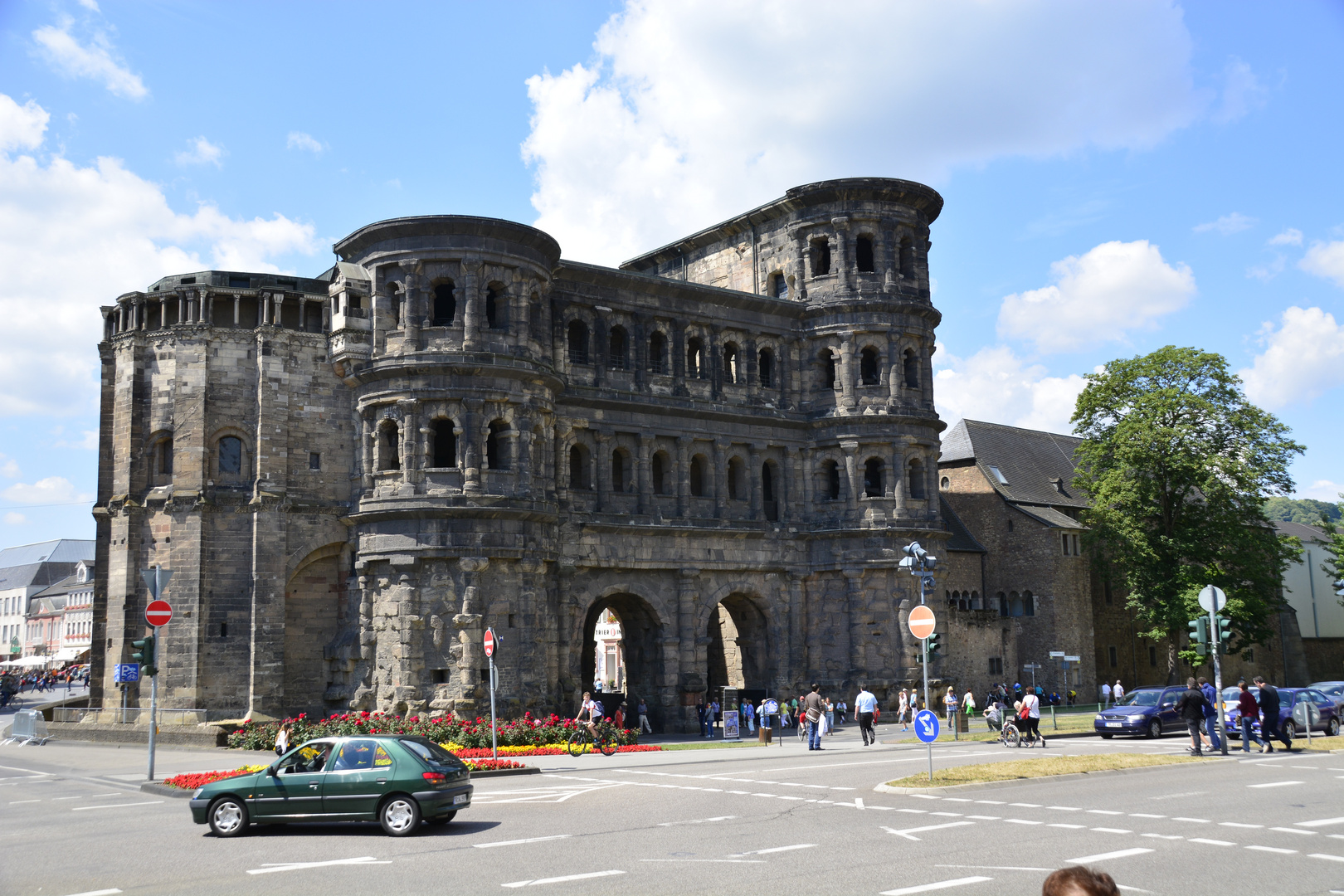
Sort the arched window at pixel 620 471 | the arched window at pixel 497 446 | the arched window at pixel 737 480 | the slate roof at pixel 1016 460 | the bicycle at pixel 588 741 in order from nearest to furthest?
the bicycle at pixel 588 741 < the arched window at pixel 497 446 < the arched window at pixel 620 471 < the arched window at pixel 737 480 < the slate roof at pixel 1016 460

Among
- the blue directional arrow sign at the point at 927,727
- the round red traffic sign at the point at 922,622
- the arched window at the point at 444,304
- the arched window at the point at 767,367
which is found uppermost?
the arched window at the point at 444,304

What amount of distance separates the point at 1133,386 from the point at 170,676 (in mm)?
42142

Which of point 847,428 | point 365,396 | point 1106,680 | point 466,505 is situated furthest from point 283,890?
point 1106,680

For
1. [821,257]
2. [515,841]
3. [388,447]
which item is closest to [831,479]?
[821,257]

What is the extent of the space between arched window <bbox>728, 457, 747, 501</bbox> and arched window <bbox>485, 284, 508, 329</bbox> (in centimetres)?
1162

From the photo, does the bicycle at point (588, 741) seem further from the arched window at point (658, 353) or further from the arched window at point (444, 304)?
the arched window at point (658, 353)

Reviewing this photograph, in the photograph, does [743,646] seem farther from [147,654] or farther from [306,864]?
[306,864]

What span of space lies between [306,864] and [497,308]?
26.1m

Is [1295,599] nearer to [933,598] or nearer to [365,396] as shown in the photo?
[933,598]

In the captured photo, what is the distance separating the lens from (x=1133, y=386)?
54156 millimetres

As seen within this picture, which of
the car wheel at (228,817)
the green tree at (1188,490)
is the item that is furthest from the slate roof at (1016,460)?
the car wheel at (228,817)

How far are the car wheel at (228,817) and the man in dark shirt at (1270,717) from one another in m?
22.6

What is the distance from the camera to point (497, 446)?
37.7 metres

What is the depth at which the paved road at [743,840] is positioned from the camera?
41.2 ft
